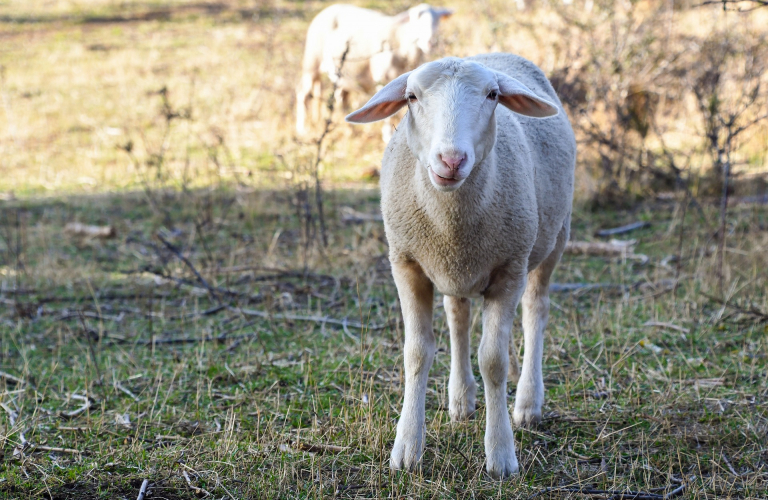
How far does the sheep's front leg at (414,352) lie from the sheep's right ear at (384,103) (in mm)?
680

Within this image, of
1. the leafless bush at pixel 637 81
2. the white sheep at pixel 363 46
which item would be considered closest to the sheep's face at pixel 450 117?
the leafless bush at pixel 637 81

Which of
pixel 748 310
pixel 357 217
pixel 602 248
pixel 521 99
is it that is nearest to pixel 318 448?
pixel 521 99

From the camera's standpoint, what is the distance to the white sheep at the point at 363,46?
10.4 metres

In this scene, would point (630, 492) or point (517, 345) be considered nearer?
point (630, 492)

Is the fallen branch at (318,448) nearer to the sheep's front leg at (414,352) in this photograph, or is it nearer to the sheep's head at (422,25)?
the sheep's front leg at (414,352)

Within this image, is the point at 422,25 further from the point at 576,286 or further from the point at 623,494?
the point at 623,494

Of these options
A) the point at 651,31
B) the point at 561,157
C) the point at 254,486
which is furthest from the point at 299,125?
the point at 254,486

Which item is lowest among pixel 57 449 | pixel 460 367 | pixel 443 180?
pixel 57 449

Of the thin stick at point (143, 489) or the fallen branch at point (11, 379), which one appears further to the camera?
the fallen branch at point (11, 379)

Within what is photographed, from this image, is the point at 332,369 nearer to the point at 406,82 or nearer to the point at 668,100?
the point at 406,82

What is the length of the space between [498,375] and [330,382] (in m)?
1.25

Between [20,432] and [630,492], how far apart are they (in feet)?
9.30

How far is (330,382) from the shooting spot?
4246mm

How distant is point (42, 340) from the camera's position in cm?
517
